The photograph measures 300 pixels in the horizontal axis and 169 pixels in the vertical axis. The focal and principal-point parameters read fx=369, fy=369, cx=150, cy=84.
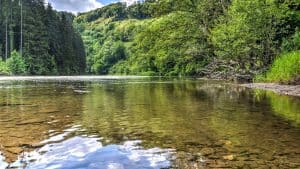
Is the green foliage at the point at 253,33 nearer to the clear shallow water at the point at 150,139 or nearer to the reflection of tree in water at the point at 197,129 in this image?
the reflection of tree in water at the point at 197,129

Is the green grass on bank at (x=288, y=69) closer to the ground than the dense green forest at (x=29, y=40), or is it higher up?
closer to the ground

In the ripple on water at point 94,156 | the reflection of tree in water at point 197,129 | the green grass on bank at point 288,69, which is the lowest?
the ripple on water at point 94,156

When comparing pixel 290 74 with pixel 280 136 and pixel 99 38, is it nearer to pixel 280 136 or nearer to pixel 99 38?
pixel 280 136

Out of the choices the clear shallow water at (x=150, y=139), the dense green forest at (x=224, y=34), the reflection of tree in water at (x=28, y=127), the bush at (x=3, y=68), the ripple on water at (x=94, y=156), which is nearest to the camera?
the ripple on water at (x=94, y=156)

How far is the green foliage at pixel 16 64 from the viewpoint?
75.3 m

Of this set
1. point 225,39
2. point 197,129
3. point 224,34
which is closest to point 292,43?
point 225,39

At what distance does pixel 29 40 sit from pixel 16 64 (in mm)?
10563

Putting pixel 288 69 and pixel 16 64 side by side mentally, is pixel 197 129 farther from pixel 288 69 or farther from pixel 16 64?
pixel 16 64

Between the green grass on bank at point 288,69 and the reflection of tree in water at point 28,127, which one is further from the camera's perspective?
the green grass on bank at point 288,69

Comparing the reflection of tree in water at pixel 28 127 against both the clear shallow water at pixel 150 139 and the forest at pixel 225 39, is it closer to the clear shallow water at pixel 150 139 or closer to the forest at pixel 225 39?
the clear shallow water at pixel 150 139

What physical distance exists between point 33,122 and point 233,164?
508 cm

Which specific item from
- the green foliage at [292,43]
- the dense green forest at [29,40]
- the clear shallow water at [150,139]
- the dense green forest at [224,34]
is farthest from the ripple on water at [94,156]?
the dense green forest at [29,40]

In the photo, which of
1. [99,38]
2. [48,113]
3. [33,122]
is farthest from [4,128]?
[99,38]

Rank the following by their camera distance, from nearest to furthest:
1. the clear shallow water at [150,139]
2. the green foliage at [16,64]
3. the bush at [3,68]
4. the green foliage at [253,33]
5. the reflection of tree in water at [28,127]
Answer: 1. the clear shallow water at [150,139]
2. the reflection of tree in water at [28,127]
3. the green foliage at [253,33]
4. the bush at [3,68]
5. the green foliage at [16,64]
